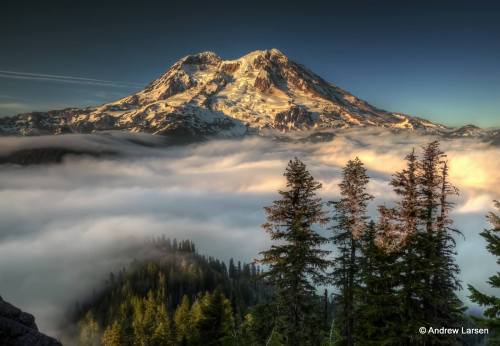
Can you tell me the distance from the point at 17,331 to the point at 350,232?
19.9 metres

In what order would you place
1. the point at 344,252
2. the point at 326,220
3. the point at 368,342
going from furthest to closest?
→ the point at 344,252 → the point at 368,342 → the point at 326,220

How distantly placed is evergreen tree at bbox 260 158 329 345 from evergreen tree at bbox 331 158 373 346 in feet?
19.4

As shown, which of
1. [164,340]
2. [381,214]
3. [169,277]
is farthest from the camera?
[169,277]

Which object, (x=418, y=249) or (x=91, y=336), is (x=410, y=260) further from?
(x=91, y=336)

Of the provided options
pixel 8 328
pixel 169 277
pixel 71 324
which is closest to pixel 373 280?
pixel 8 328

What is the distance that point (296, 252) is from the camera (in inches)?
779

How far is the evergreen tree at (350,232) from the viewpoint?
2573cm

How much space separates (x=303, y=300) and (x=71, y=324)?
213 meters

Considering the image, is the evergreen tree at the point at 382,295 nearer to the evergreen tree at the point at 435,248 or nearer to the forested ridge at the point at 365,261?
the forested ridge at the point at 365,261

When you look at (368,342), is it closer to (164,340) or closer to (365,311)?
(365,311)

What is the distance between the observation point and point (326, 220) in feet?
66.3

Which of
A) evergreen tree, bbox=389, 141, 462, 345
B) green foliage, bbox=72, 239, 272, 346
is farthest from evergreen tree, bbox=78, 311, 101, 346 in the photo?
evergreen tree, bbox=389, 141, 462, 345

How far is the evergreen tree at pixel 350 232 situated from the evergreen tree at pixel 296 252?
5.91 m

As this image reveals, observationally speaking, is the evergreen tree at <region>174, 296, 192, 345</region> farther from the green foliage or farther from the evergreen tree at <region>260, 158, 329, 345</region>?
the evergreen tree at <region>260, 158, 329, 345</region>
